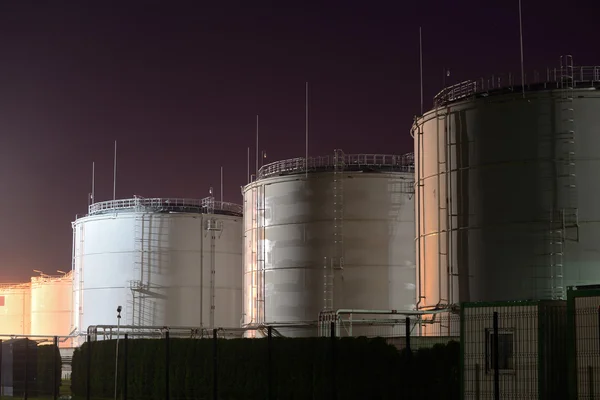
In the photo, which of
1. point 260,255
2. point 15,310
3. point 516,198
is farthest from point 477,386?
point 15,310

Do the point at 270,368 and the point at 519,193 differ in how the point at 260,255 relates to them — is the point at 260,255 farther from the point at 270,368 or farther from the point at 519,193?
the point at 270,368

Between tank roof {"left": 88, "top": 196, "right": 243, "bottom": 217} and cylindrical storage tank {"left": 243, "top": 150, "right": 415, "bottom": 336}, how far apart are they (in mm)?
12890

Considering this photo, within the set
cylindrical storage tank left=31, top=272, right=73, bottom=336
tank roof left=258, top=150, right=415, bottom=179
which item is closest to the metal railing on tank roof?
tank roof left=258, top=150, right=415, bottom=179

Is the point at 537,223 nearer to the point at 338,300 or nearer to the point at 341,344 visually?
the point at 341,344

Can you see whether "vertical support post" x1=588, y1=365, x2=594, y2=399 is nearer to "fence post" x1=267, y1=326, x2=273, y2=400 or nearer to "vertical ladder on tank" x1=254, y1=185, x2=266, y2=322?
"fence post" x1=267, y1=326, x2=273, y2=400

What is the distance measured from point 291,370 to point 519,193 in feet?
32.0

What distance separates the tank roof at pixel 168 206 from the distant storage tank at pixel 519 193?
26.0 meters

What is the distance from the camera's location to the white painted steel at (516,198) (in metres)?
31.1

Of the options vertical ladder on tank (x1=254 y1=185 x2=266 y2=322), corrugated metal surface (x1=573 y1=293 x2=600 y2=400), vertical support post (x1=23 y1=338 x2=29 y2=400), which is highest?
vertical ladder on tank (x1=254 y1=185 x2=266 y2=322)

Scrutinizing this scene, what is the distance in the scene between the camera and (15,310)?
98500 mm

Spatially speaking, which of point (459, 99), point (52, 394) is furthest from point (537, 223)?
point (52, 394)

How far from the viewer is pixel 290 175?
46.1 m

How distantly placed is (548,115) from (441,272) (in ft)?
21.1

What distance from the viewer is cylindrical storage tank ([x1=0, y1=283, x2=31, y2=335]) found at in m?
97.8
